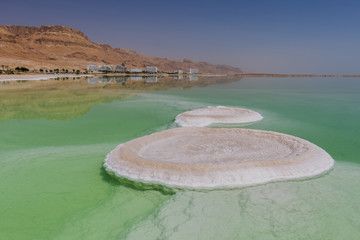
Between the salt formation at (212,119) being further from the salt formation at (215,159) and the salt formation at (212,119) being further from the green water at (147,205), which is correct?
the green water at (147,205)

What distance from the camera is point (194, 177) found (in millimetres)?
7785

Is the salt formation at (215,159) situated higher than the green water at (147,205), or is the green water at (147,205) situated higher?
the salt formation at (215,159)

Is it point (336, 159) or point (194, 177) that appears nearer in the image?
point (194, 177)

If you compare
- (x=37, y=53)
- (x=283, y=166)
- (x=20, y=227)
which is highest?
(x=37, y=53)

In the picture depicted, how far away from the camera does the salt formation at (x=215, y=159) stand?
787 centimetres

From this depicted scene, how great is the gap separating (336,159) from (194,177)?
6610 mm

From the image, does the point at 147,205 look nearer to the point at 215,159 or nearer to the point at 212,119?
the point at 215,159

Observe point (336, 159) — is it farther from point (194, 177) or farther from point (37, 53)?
point (37, 53)

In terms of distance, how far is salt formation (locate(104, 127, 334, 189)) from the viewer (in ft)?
25.8

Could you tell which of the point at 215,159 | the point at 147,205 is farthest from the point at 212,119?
the point at 147,205

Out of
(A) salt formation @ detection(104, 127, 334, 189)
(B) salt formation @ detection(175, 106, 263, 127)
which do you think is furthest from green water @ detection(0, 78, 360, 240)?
(B) salt formation @ detection(175, 106, 263, 127)

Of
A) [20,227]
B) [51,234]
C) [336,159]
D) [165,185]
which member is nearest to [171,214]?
[165,185]

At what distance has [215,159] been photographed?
30.2 feet

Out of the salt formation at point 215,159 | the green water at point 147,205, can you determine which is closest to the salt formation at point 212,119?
the salt formation at point 215,159
